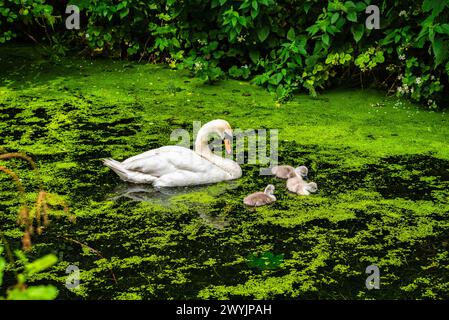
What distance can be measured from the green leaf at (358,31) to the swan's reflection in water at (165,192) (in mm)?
2334

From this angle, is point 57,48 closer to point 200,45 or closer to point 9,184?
point 200,45

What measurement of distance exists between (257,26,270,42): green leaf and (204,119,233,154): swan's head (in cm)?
202

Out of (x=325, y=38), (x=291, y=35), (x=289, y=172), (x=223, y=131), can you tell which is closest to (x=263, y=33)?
(x=291, y=35)

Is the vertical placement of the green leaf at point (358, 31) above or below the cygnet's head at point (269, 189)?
above

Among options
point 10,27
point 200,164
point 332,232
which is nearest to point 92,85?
point 10,27

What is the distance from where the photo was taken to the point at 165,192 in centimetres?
500

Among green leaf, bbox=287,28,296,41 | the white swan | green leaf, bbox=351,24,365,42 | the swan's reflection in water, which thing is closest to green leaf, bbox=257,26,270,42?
green leaf, bbox=287,28,296,41

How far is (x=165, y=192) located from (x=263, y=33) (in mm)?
2803

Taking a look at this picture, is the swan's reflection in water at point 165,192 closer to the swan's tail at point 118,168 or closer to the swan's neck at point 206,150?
the swan's tail at point 118,168

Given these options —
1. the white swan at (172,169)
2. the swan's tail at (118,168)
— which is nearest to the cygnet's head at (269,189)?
the white swan at (172,169)

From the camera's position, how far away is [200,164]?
16.7 feet

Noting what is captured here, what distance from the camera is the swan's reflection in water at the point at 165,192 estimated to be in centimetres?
479

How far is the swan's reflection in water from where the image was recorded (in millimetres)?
4789

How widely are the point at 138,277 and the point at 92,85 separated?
158 inches
